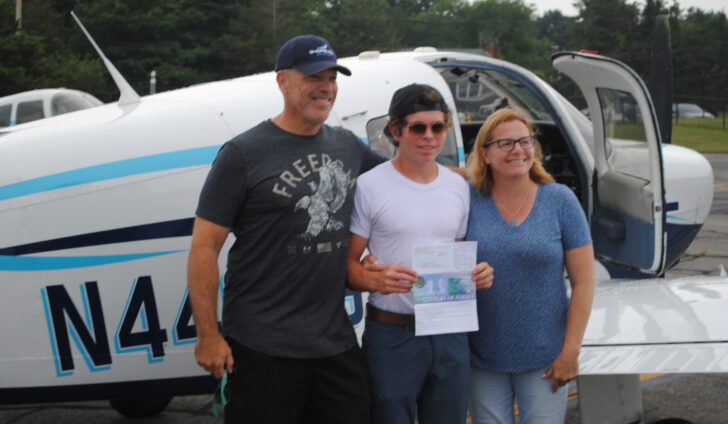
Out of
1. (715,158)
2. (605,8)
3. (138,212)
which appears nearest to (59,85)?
(715,158)

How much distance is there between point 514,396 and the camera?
318 centimetres

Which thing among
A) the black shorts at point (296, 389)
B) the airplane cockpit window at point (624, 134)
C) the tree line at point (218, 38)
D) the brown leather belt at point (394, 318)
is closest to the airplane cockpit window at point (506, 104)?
the airplane cockpit window at point (624, 134)

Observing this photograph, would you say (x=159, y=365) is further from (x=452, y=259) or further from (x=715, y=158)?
(x=715, y=158)

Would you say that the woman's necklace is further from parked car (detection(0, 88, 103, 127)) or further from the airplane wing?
parked car (detection(0, 88, 103, 127))

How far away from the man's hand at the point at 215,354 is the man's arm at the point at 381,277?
1.67ft

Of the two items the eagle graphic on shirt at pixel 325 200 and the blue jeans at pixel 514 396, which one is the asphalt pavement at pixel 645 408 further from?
the eagle graphic on shirt at pixel 325 200

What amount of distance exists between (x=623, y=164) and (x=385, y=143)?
6.34 feet

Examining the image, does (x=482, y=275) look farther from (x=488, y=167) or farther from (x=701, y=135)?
(x=701, y=135)

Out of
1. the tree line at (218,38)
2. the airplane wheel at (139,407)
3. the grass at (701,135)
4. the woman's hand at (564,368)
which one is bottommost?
the grass at (701,135)

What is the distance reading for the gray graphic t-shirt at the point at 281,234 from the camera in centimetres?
282

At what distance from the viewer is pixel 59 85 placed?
1331 inches

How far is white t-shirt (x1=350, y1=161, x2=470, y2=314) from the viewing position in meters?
2.88

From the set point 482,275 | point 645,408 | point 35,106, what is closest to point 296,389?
point 482,275

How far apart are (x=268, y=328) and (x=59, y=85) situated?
111 ft
